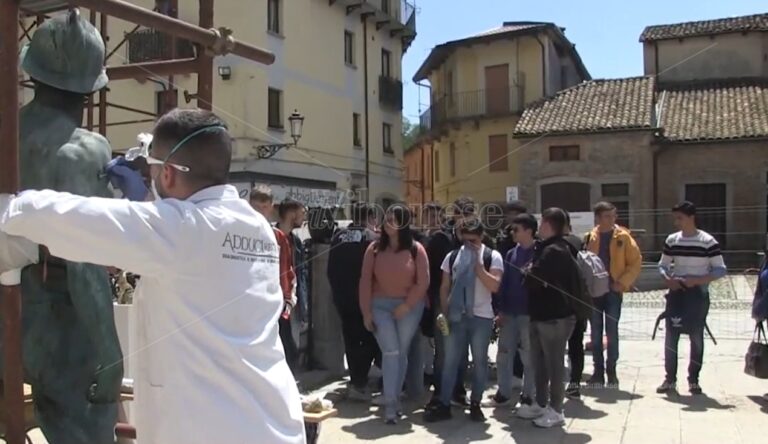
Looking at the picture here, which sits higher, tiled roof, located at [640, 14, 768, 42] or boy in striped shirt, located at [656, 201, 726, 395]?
tiled roof, located at [640, 14, 768, 42]

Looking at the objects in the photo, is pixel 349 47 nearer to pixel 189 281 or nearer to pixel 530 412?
pixel 530 412

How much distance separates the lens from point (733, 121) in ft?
81.5

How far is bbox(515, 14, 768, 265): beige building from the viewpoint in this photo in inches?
942

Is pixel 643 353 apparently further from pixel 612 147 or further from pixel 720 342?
pixel 612 147

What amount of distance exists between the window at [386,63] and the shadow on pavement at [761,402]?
2291cm

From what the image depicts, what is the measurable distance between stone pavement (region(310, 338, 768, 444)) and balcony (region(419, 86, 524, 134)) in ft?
80.6

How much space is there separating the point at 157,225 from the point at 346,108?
24319 mm

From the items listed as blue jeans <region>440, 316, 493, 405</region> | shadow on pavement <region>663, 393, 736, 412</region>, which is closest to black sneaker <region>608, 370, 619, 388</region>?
shadow on pavement <region>663, 393, 736, 412</region>

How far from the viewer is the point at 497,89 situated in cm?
3138

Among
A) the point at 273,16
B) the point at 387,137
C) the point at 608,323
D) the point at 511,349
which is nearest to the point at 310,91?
the point at 273,16

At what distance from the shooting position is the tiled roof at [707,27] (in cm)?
2830

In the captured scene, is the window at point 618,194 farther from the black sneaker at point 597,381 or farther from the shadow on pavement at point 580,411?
the shadow on pavement at point 580,411

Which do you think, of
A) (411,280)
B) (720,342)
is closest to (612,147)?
(720,342)

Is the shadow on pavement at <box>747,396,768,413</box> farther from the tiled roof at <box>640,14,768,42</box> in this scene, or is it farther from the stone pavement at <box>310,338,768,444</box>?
the tiled roof at <box>640,14,768,42</box>
